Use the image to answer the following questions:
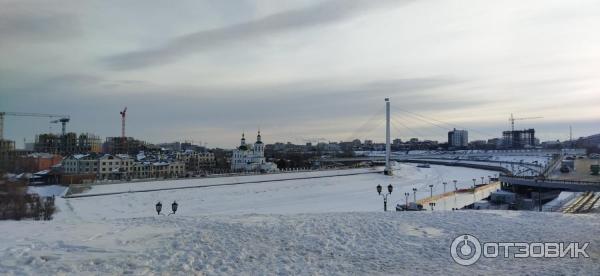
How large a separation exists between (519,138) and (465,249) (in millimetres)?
151925

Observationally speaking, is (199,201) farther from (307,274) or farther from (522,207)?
(307,274)

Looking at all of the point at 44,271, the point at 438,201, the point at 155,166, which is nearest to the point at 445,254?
the point at 44,271

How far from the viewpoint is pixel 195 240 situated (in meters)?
7.69

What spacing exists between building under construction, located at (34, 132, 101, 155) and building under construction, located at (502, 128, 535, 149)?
119 metres

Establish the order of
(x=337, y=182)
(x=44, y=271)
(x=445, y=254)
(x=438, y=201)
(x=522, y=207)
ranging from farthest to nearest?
(x=337, y=182)
(x=438, y=201)
(x=522, y=207)
(x=445, y=254)
(x=44, y=271)

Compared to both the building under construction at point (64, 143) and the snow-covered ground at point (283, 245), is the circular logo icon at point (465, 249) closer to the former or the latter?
the snow-covered ground at point (283, 245)

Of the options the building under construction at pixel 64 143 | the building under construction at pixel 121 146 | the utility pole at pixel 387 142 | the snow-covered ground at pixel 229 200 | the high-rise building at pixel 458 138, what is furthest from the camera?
the high-rise building at pixel 458 138

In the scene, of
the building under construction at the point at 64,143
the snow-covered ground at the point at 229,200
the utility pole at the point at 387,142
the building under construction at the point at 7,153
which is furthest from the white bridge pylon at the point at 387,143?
the building under construction at the point at 64,143

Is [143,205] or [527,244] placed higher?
[527,244]

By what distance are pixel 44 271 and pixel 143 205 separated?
26960mm

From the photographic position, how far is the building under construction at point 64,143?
305ft

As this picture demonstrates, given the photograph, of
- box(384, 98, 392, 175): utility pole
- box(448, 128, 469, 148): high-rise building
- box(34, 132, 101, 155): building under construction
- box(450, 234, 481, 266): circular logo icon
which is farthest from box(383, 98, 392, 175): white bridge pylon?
box(448, 128, 469, 148): high-rise building
